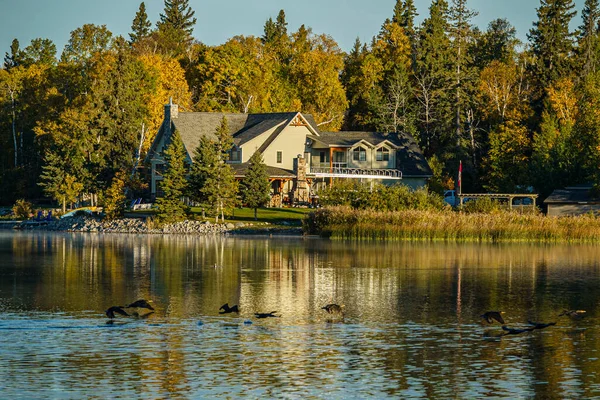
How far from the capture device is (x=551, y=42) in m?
91.9

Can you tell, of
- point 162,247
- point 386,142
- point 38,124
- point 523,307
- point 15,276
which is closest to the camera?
point 523,307

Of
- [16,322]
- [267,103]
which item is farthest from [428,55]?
[16,322]

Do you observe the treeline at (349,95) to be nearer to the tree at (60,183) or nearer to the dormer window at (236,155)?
the tree at (60,183)

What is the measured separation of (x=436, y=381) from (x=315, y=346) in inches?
170

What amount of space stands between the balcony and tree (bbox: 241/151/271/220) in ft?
40.7

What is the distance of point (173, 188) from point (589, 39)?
4771 centimetres

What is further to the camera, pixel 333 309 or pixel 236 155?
pixel 236 155

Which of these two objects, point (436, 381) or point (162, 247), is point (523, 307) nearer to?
point (436, 381)

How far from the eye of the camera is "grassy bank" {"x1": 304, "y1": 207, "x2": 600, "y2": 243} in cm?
6012

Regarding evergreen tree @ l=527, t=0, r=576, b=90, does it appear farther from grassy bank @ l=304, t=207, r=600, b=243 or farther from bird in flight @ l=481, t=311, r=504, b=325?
bird in flight @ l=481, t=311, r=504, b=325

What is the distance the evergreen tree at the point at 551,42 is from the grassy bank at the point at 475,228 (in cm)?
3305

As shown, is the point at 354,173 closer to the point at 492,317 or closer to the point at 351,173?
the point at 351,173

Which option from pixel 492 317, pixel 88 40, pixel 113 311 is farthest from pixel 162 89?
pixel 492 317

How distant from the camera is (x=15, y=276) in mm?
38906
